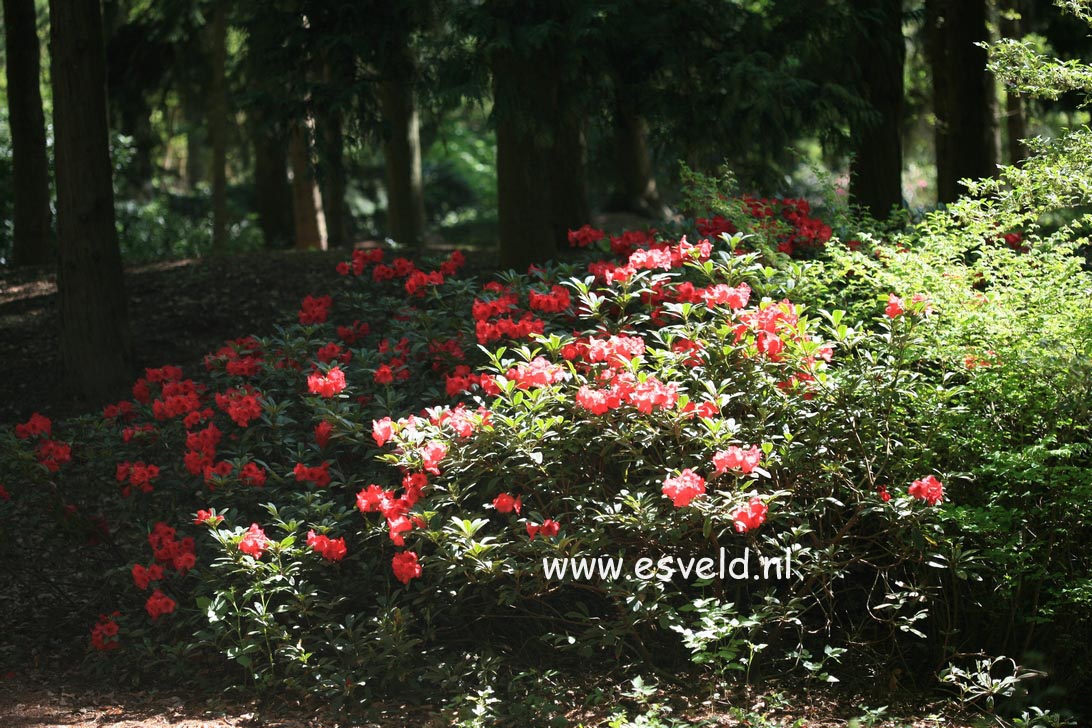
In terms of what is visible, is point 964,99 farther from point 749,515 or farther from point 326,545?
point 326,545

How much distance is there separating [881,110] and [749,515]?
540cm

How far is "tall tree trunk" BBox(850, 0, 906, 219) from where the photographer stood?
7633mm

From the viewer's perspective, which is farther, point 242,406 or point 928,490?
point 242,406

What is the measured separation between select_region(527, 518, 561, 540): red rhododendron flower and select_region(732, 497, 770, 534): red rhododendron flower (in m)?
0.63

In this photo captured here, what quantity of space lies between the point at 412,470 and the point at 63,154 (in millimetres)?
3748

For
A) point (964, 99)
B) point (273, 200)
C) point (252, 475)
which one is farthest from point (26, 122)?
point (964, 99)

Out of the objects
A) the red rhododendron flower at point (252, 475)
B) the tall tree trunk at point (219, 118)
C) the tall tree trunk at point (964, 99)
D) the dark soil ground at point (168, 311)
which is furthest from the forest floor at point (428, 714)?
the tall tree trunk at point (219, 118)

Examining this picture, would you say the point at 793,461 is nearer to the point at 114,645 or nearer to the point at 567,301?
the point at 567,301

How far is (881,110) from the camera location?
7871mm

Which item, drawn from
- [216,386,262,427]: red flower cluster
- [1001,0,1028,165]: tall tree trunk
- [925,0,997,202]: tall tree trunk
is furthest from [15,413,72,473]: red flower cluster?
[1001,0,1028,165]: tall tree trunk

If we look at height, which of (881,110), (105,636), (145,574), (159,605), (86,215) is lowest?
(105,636)

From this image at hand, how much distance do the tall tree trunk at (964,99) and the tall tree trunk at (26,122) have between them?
7.36m

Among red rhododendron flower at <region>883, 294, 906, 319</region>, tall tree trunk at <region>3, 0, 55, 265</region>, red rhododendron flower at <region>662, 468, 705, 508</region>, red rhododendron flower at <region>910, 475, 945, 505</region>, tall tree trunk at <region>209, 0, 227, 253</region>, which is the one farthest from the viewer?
tall tree trunk at <region>209, 0, 227, 253</region>

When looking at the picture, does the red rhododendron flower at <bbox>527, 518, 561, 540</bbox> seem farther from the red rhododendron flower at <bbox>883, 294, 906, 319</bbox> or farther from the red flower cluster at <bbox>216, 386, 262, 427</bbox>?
the red rhododendron flower at <bbox>883, 294, 906, 319</bbox>
